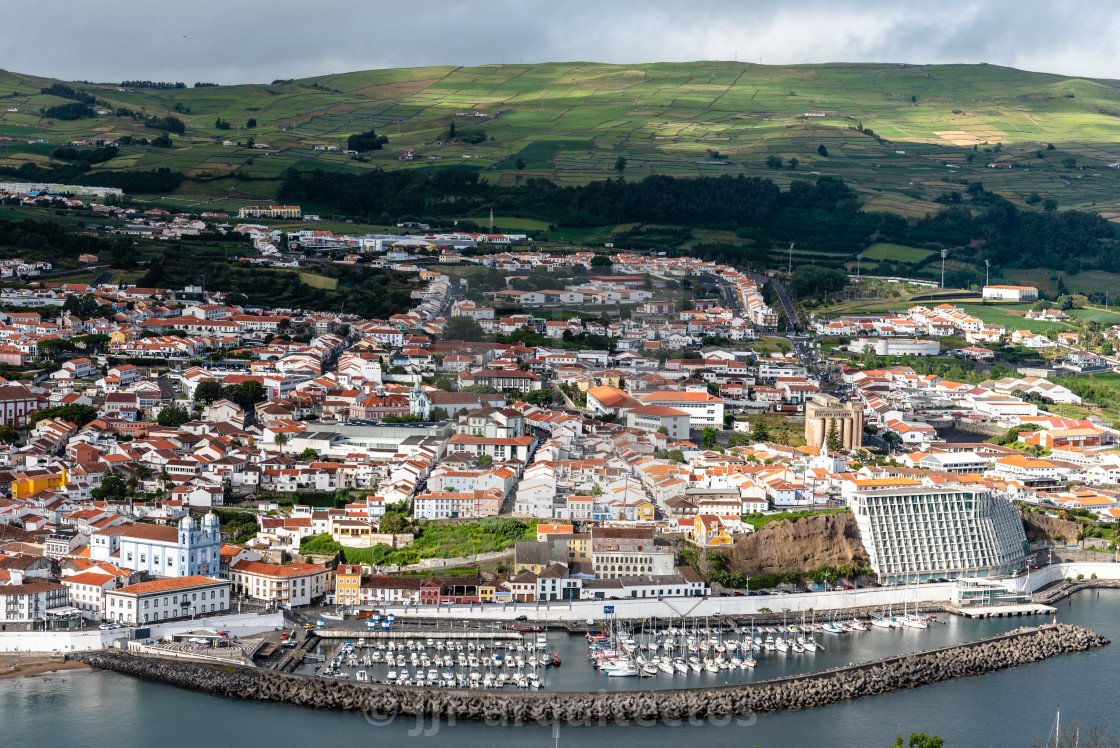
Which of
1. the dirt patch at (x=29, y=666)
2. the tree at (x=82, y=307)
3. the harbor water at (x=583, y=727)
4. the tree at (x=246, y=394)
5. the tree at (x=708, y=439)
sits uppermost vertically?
the tree at (x=82, y=307)

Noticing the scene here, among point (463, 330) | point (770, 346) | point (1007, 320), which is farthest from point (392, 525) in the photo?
point (1007, 320)

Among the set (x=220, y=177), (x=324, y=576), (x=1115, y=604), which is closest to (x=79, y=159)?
(x=220, y=177)

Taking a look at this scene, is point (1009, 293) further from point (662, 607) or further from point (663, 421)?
point (662, 607)

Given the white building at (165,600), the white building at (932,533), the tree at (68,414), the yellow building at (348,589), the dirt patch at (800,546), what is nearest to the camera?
the white building at (165,600)

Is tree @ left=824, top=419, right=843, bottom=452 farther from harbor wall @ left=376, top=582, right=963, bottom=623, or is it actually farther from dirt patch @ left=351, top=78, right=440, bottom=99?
dirt patch @ left=351, top=78, right=440, bottom=99

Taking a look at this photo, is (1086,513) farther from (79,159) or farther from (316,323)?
(79,159)

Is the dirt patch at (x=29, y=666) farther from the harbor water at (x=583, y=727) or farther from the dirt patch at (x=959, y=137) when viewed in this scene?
the dirt patch at (x=959, y=137)

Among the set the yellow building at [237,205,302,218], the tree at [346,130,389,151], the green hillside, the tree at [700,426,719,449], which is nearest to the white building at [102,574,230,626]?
the tree at [700,426,719,449]

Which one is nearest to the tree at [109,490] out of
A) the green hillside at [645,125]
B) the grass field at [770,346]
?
the grass field at [770,346]
